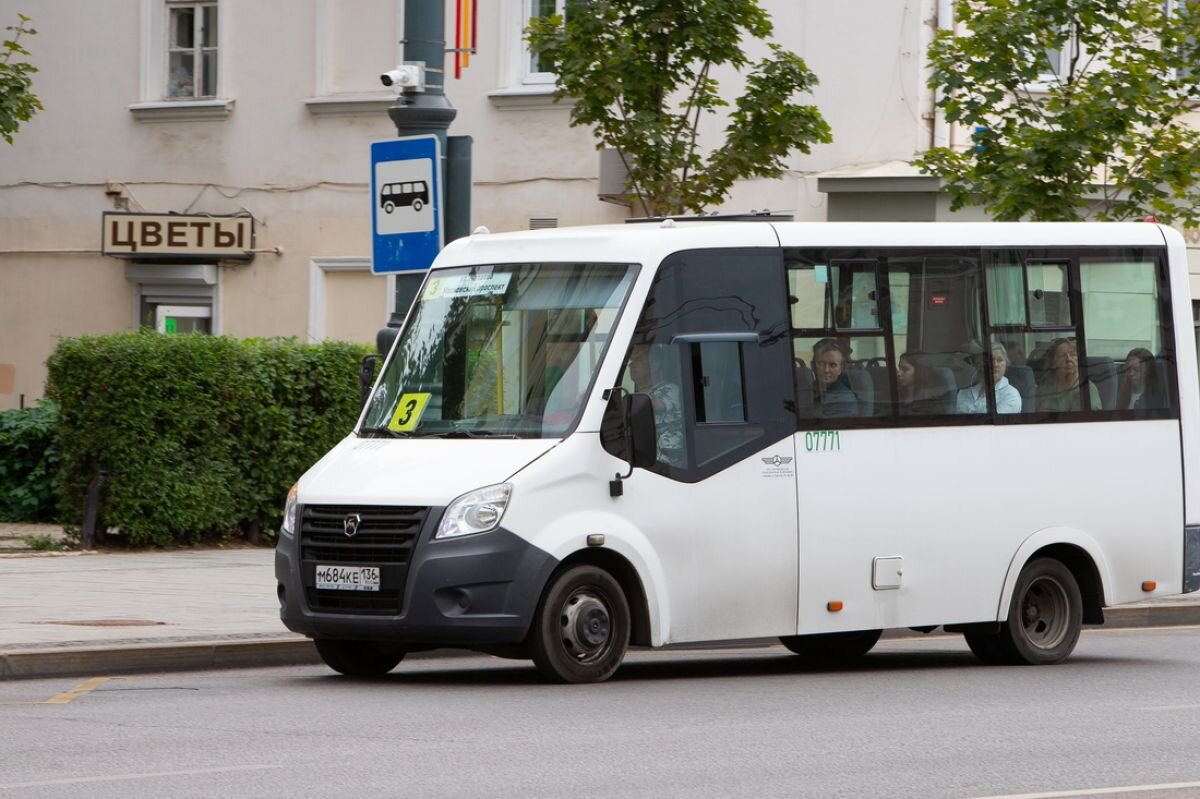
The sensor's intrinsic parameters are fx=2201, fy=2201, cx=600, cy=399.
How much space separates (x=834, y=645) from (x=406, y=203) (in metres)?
3.95

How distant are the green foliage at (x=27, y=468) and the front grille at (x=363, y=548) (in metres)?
9.52

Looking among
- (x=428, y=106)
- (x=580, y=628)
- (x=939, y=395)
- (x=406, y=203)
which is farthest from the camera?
(x=428, y=106)

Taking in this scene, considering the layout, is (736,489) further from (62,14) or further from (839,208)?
(62,14)

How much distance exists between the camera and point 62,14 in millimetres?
27438

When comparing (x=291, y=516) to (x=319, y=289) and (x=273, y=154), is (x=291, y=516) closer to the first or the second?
(x=319, y=289)

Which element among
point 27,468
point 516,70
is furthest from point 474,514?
point 516,70

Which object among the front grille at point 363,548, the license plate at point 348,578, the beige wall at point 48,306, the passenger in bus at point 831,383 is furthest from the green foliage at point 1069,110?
the beige wall at point 48,306

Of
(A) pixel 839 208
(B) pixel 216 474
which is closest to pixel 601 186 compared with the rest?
(A) pixel 839 208

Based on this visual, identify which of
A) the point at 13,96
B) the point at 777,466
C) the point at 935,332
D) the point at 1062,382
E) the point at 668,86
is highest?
the point at 13,96

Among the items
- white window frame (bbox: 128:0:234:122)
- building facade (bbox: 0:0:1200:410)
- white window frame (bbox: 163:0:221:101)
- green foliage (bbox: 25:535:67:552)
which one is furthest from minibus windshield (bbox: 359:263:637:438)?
white window frame (bbox: 163:0:221:101)

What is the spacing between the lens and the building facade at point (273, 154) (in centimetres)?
2348

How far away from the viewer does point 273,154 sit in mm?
26250

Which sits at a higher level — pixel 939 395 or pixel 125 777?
pixel 939 395

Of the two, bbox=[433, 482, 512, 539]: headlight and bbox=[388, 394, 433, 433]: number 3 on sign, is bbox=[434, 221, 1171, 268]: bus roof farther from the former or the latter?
bbox=[433, 482, 512, 539]: headlight
